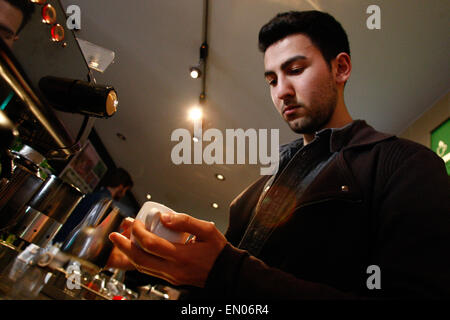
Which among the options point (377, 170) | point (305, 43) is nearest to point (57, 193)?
point (377, 170)

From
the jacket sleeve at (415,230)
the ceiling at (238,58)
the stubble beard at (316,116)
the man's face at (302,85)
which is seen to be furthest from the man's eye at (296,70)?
the ceiling at (238,58)

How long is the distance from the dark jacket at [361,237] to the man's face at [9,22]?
667 mm

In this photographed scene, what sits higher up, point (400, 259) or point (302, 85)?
point (302, 85)

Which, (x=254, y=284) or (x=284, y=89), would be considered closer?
(x=254, y=284)

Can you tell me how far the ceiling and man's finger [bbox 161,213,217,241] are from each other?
1936 mm

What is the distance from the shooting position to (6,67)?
23.2 inches

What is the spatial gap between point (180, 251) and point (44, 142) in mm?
647

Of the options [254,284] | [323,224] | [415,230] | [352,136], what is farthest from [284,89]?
[254,284]

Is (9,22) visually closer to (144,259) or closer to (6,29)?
(6,29)

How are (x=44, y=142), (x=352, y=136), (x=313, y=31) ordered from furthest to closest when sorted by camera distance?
(x=313, y=31), (x=352, y=136), (x=44, y=142)

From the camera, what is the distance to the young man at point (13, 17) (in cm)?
58

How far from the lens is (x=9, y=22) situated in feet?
1.94

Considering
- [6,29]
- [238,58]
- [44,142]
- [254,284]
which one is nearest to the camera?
[254,284]

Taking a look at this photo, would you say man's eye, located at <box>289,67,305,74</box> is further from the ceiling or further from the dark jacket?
the ceiling
